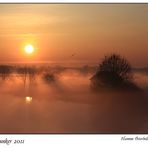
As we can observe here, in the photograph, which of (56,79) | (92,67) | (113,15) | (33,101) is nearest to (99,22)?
(113,15)

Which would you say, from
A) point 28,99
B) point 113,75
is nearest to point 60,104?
point 28,99

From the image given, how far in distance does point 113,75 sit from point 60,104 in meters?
0.28

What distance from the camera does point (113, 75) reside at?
1.94 meters

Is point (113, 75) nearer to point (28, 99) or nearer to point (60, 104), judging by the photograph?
point (60, 104)

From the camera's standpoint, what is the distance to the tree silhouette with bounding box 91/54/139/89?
6.33 ft

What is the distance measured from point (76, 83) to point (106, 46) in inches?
8.7

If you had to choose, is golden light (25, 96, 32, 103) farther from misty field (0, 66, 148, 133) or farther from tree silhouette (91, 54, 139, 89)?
tree silhouette (91, 54, 139, 89)

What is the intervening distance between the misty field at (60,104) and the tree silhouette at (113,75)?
3 cm

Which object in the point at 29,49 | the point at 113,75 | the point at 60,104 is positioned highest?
the point at 29,49

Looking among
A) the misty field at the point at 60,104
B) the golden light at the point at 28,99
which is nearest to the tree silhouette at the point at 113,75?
Answer: the misty field at the point at 60,104

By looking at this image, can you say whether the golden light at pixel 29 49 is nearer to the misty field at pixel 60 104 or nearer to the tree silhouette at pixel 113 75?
the misty field at pixel 60 104

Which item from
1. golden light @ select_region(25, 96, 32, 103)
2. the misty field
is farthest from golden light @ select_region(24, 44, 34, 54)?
golden light @ select_region(25, 96, 32, 103)

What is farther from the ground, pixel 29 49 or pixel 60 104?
pixel 29 49

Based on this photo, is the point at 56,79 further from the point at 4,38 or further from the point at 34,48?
the point at 4,38
